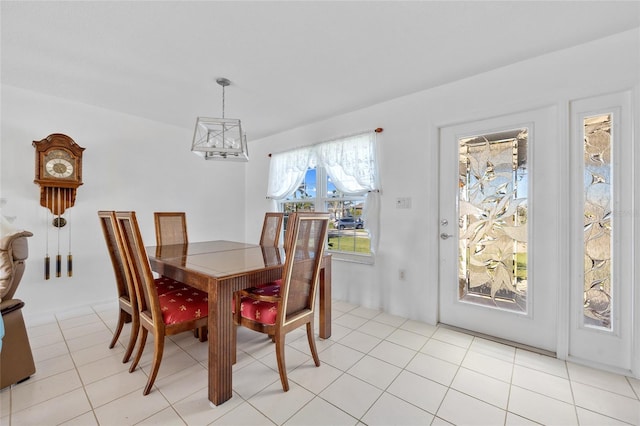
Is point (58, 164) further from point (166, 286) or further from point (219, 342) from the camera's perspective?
point (219, 342)

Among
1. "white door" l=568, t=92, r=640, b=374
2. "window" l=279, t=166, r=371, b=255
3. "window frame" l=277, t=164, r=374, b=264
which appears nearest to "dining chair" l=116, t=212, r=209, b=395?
"window" l=279, t=166, r=371, b=255

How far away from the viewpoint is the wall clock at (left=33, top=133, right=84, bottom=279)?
2.63 m

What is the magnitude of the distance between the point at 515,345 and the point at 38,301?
14.6ft

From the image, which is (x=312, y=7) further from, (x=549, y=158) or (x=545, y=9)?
(x=549, y=158)

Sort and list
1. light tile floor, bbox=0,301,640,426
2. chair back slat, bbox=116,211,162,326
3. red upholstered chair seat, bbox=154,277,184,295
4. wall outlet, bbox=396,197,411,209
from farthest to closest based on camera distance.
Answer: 1. wall outlet, bbox=396,197,411,209
2. red upholstered chair seat, bbox=154,277,184,295
3. chair back slat, bbox=116,211,162,326
4. light tile floor, bbox=0,301,640,426

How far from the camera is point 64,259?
2.81 meters

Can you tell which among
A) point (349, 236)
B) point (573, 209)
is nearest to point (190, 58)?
point (349, 236)

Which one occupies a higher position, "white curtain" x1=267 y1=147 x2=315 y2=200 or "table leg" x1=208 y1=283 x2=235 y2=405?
"white curtain" x1=267 y1=147 x2=315 y2=200

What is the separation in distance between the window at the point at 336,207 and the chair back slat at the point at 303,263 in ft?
4.39

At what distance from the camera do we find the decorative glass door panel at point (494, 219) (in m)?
2.19

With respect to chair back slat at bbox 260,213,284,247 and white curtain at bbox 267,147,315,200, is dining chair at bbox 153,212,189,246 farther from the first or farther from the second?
white curtain at bbox 267,147,315,200

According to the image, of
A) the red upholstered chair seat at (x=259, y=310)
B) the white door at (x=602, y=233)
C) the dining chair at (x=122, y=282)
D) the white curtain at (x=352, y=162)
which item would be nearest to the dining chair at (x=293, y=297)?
the red upholstered chair seat at (x=259, y=310)

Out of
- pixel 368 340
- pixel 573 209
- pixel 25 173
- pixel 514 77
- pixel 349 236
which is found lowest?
pixel 368 340

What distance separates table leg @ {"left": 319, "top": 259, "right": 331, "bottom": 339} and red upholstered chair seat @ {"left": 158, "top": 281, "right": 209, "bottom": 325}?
95 centimetres
